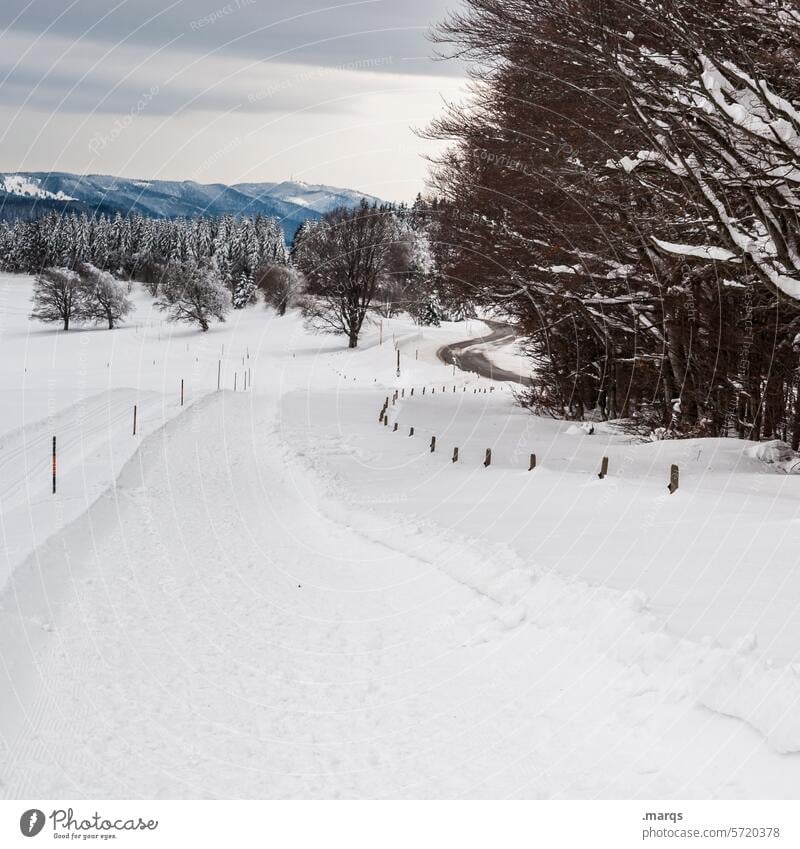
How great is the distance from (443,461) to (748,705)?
1334 cm

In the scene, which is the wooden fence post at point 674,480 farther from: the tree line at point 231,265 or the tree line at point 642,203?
the tree line at point 231,265

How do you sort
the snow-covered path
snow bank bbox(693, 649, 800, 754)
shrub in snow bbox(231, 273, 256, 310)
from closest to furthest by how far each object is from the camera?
snow bank bbox(693, 649, 800, 754), the snow-covered path, shrub in snow bbox(231, 273, 256, 310)

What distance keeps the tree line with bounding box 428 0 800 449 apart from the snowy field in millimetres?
3155

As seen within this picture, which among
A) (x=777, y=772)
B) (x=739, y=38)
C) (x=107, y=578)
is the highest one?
(x=739, y=38)

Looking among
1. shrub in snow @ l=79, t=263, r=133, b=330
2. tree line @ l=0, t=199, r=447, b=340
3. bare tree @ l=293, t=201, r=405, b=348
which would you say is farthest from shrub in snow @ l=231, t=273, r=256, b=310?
bare tree @ l=293, t=201, r=405, b=348

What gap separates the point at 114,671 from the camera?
8180 millimetres

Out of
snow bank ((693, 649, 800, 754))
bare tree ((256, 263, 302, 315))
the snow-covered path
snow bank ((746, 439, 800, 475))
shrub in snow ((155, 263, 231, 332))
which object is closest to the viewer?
snow bank ((693, 649, 800, 754))

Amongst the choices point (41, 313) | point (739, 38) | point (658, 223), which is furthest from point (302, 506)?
point (41, 313)

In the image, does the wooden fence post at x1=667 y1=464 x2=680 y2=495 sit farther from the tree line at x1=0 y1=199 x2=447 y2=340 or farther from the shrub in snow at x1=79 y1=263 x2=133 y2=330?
the shrub in snow at x1=79 y1=263 x2=133 y2=330

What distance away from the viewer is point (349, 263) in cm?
6206

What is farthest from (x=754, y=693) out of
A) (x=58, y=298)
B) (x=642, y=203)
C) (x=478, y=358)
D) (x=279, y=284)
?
(x=279, y=284)

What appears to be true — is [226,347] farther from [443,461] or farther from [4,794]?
[4,794]

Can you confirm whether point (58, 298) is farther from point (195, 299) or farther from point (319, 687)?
point (319, 687)

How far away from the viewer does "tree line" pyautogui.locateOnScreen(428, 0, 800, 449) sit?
12.8 metres
